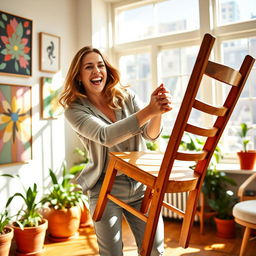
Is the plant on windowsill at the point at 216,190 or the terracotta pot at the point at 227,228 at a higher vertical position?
the plant on windowsill at the point at 216,190

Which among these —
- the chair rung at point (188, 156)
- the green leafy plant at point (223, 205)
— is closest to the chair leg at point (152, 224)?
the chair rung at point (188, 156)

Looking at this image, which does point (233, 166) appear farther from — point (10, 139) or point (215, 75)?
point (215, 75)

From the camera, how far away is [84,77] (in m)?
1.50

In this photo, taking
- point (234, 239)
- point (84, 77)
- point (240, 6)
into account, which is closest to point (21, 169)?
point (84, 77)

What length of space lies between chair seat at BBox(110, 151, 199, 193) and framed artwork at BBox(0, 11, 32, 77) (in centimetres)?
210

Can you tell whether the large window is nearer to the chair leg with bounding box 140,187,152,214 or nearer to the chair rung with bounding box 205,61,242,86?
the chair leg with bounding box 140,187,152,214

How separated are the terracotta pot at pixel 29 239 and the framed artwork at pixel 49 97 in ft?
3.86

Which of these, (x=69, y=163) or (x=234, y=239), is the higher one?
(x=69, y=163)

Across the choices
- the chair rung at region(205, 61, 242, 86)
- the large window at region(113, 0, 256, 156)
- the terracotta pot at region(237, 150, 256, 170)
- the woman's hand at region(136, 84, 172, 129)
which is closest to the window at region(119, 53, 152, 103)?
the large window at region(113, 0, 256, 156)

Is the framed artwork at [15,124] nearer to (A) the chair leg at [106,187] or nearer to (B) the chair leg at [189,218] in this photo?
(A) the chair leg at [106,187]

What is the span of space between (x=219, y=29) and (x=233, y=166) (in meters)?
1.48

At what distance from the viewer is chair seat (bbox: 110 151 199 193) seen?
999 mm

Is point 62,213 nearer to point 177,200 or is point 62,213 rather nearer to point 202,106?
point 177,200

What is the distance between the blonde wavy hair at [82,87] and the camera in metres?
1.50
